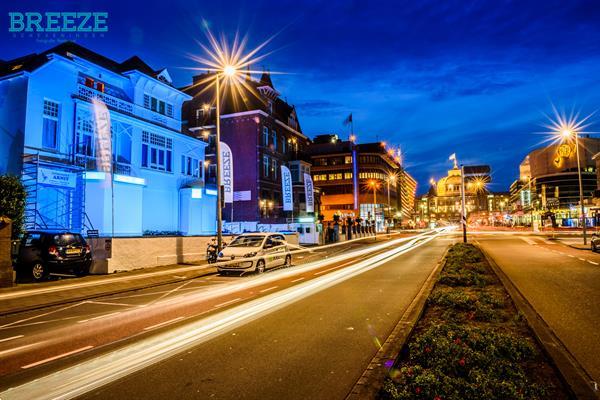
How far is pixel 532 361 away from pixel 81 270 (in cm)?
1587

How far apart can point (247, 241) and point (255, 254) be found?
178 cm

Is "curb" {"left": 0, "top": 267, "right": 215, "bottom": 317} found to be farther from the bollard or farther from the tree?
the tree

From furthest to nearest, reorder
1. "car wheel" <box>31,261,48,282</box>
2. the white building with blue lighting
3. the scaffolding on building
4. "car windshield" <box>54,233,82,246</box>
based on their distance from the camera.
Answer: the white building with blue lighting < the scaffolding on building < "car windshield" <box>54,233,82,246</box> < "car wheel" <box>31,261,48,282</box>

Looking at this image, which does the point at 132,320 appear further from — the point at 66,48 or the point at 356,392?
the point at 66,48

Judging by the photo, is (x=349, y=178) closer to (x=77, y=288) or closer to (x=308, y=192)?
(x=308, y=192)

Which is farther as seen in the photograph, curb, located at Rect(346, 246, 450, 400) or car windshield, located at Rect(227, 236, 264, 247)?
car windshield, located at Rect(227, 236, 264, 247)

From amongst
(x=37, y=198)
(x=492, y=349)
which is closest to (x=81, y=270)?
(x=37, y=198)

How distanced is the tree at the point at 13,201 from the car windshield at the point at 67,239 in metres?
1.62

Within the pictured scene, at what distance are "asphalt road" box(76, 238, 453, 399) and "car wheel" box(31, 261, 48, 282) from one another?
10.4 m

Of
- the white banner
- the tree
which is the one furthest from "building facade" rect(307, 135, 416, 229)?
the tree

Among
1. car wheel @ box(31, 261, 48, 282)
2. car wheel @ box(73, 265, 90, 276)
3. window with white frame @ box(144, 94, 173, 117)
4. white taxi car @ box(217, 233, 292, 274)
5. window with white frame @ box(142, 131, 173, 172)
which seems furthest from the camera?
window with white frame @ box(144, 94, 173, 117)

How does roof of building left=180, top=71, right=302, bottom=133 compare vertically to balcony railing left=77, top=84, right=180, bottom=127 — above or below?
above

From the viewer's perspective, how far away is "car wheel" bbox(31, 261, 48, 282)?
47.2ft

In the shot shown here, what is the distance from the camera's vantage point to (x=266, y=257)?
55.2ft
